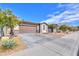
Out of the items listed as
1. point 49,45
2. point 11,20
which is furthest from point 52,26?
→ point 11,20

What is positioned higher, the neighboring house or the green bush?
the neighboring house

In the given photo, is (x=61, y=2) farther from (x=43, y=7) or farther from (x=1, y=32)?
(x=1, y=32)

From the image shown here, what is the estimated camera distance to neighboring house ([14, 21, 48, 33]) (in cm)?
294

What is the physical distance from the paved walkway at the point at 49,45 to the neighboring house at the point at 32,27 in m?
0.06

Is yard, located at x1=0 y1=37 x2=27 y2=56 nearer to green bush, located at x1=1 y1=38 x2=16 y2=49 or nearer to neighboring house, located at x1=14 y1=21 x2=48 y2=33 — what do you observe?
green bush, located at x1=1 y1=38 x2=16 y2=49

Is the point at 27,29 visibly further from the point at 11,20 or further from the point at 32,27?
the point at 11,20

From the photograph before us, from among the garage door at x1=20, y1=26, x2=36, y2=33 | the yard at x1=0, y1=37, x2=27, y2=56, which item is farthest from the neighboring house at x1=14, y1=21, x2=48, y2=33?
the yard at x1=0, y1=37, x2=27, y2=56

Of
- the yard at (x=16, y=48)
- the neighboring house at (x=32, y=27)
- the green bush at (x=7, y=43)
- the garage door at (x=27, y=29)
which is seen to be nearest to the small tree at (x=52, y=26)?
the neighboring house at (x=32, y=27)

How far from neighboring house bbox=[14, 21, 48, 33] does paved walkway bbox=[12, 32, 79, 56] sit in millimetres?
59

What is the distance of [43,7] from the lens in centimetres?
287

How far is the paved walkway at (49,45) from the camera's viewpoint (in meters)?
2.84

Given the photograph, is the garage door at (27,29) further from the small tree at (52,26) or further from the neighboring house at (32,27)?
the small tree at (52,26)

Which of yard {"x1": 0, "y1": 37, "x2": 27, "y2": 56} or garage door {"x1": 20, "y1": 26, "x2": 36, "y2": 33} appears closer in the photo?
yard {"x1": 0, "y1": 37, "x2": 27, "y2": 56}

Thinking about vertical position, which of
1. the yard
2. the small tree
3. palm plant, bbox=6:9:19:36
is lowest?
the yard
